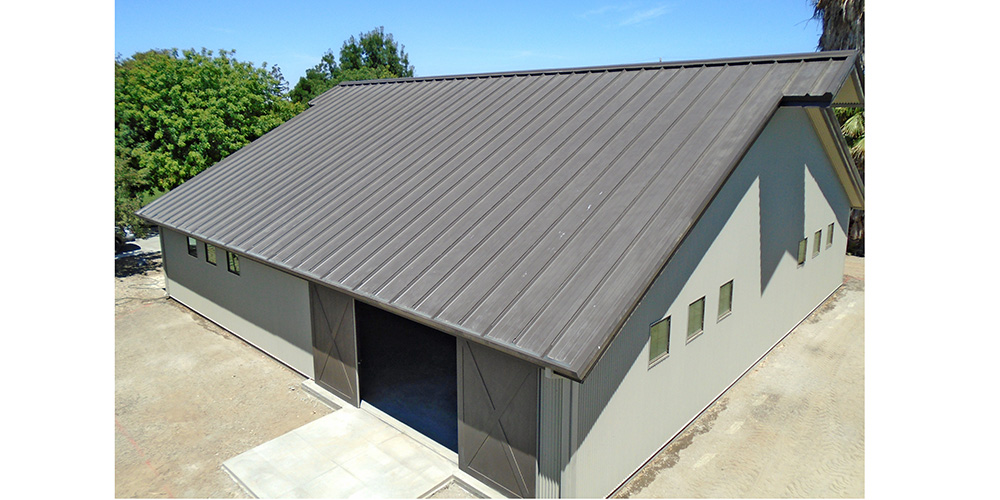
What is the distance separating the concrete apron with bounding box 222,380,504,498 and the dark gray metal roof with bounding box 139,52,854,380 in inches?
98.8

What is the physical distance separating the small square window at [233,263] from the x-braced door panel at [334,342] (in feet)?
11.7

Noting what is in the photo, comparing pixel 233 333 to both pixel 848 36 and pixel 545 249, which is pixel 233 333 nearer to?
pixel 545 249

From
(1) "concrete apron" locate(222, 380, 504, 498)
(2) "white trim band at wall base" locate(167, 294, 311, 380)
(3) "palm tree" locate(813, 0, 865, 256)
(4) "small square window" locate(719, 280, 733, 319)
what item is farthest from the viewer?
(3) "palm tree" locate(813, 0, 865, 256)

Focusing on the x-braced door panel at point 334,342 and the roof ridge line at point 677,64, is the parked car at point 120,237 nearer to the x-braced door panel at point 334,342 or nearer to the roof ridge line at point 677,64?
the roof ridge line at point 677,64

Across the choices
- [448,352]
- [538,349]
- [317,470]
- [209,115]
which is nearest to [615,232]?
[538,349]

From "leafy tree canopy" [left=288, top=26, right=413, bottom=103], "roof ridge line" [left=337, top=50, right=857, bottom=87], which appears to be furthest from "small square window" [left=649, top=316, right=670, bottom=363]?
"leafy tree canopy" [left=288, top=26, right=413, bottom=103]

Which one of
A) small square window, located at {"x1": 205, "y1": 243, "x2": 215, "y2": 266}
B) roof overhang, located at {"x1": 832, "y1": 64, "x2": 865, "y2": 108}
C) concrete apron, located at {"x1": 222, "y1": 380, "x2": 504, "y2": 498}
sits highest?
roof overhang, located at {"x1": 832, "y1": 64, "x2": 865, "y2": 108}

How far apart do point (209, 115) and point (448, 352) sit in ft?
57.3

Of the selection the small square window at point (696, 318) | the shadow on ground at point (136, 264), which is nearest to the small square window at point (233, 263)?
the shadow on ground at point (136, 264)

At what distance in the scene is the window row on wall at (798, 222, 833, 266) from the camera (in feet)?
45.9

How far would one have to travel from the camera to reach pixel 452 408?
1061 cm

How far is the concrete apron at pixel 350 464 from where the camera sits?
317 inches

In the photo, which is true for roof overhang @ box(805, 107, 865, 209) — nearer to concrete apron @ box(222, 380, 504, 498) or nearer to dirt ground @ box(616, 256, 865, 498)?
dirt ground @ box(616, 256, 865, 498)

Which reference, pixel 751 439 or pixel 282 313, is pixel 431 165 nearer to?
pixel 282 313
